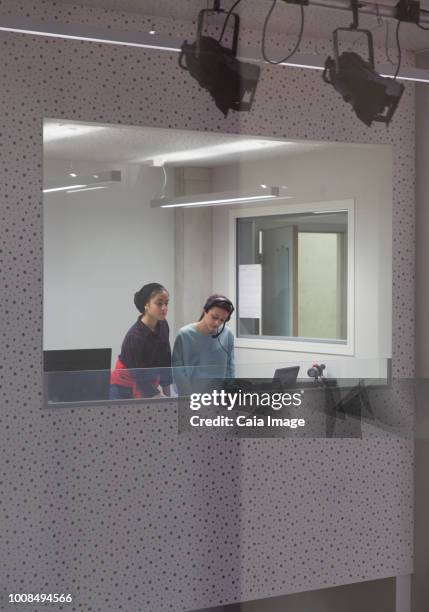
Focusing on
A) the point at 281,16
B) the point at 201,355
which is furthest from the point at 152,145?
the point at 201,355

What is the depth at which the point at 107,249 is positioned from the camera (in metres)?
5.61

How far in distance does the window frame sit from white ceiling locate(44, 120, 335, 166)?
653mm

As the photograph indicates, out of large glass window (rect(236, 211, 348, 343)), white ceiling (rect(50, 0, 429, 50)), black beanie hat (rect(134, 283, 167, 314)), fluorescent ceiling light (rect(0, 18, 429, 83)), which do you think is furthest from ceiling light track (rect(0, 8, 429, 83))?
large glass window (rect(236, 211, 348, 343))

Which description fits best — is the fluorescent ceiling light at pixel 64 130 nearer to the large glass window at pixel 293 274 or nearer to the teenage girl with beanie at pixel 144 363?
the teenage girl with beanie at pixel 144 363

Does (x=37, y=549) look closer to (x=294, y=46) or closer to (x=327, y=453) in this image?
(x=327, y=453)

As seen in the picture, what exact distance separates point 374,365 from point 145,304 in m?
1.05

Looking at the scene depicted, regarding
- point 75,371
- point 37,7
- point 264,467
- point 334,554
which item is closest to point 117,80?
point 37,7

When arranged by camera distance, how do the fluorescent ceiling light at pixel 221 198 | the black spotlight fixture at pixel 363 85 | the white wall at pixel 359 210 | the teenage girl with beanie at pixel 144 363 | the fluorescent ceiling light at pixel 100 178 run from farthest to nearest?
the fluorescent ceiling light at pixel 100 178, the fluorescent ceiling light at pixel 221 198, the white wall at pixel 359 210, the teenage girl with beanie at pixel 144 363, the black spotlight fixture at pixel 363 85

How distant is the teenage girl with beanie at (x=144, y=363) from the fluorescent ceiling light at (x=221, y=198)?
934 millimetres

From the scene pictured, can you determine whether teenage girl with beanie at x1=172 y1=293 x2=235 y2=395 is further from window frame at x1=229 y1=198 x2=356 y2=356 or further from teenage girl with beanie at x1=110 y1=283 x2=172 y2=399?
window frame at x1=229 y1=198 x2=356 y2=356

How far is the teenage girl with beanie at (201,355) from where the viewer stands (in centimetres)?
396

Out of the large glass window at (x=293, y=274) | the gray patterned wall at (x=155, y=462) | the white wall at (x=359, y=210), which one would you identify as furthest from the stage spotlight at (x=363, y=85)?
the large glass window at (x=293, y=274)

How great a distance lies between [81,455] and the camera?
3.83 m

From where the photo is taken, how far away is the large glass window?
516cm
